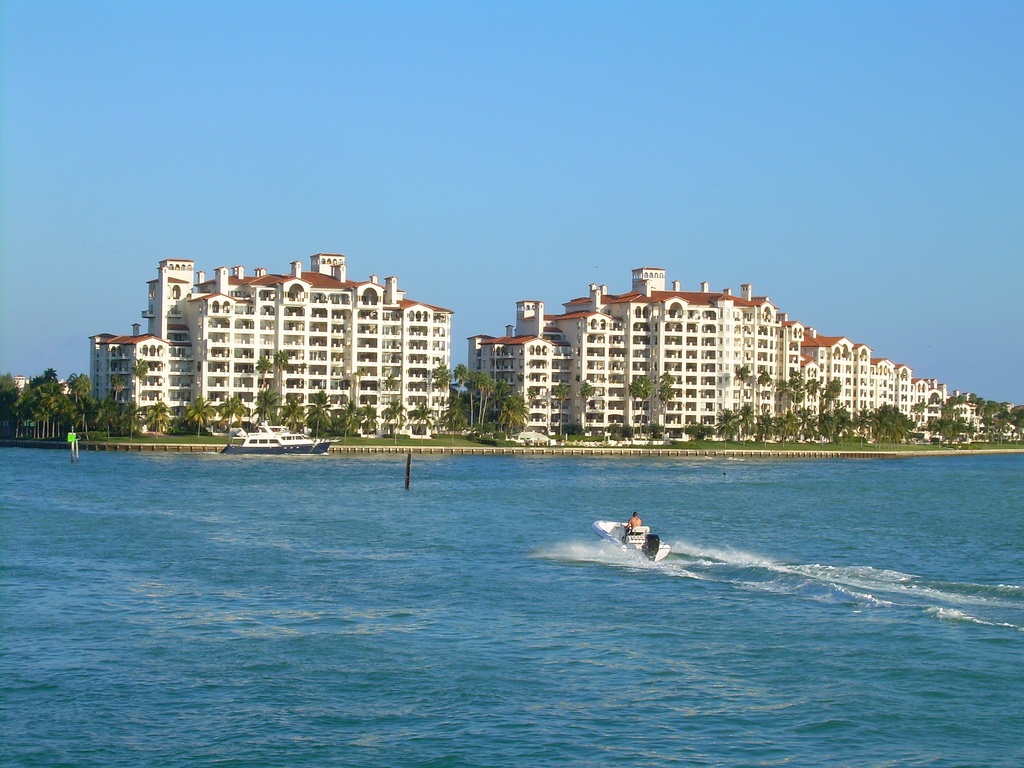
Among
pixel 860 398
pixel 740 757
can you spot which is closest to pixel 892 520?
pixel 740 757

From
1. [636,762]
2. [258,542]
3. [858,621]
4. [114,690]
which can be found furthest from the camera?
[258,542]

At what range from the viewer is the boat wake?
33375 millimetres

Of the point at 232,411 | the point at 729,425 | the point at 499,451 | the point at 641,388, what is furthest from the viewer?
the point at 729,425

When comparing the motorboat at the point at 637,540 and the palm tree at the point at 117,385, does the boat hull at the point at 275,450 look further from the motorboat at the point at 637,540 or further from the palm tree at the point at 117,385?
the motorboat at the point at 637,540

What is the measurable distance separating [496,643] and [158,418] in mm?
115301

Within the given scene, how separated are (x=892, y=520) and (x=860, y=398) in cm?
13754

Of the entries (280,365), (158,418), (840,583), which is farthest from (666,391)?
(840,583)

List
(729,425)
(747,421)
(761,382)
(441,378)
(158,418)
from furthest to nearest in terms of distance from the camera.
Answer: (761,382)
(747,421)
(729,425)
(441,378)
(158,418)

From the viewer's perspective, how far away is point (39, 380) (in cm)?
15788

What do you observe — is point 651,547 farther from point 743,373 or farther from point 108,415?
point 743,373

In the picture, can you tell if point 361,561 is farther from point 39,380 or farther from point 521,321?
point 521,321

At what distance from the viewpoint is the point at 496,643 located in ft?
94.5

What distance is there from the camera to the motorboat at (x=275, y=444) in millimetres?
126938

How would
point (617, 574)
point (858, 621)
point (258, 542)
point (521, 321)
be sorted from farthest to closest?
1. point (521, 321)
2. point (258, 542)
3. point (617, 574)
4. point (858, 621)
